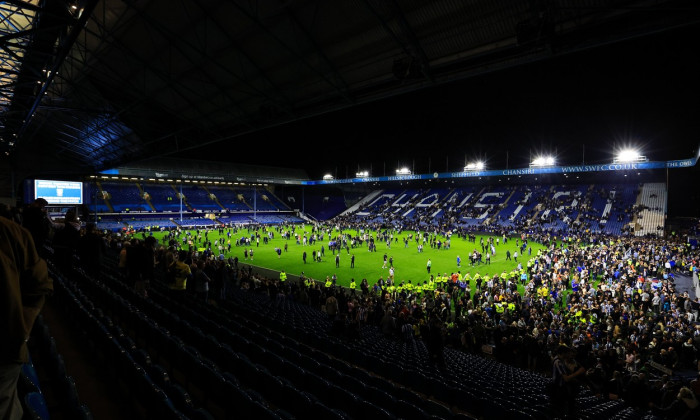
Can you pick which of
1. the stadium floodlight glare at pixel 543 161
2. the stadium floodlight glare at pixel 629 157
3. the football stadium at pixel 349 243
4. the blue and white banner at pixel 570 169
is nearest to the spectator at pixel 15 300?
the football stadium at pixel 349 243

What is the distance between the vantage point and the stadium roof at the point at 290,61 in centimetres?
852

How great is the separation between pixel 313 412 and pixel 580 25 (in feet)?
33.5

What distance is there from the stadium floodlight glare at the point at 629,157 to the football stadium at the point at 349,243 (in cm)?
30

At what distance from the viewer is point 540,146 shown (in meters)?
49.7

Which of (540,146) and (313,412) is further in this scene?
(540,146)

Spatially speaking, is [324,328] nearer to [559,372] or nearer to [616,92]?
[559,372]

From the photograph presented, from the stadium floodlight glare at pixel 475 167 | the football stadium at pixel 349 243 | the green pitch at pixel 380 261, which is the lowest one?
the green pitch at pixel 380 261

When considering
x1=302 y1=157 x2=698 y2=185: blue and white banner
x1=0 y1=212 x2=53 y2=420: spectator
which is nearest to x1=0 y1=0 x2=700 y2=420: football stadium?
x1=0 y1=212 x2=53 y2=420: spectator

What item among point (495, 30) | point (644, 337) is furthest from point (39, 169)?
point (644, 337)

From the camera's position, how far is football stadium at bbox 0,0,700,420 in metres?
4.32

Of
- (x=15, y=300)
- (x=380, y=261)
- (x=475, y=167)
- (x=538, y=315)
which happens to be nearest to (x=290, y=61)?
(x=15, y=300)

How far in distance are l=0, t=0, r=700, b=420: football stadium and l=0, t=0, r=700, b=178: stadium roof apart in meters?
0.09

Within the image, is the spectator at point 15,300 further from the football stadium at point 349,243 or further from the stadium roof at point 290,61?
the stadium roof at point 290,61

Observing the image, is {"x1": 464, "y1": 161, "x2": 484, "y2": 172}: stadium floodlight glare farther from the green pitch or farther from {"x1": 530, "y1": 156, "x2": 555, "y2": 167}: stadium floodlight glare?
the green pitch
